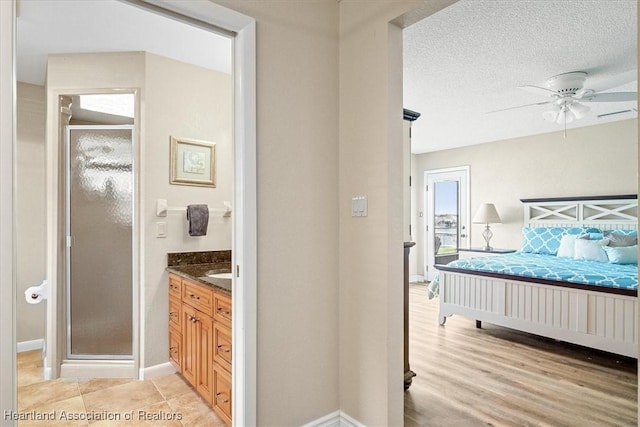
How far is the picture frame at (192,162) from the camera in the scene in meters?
3.01

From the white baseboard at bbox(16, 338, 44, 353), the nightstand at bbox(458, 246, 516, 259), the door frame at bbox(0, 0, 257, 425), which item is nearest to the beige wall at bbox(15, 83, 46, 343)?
the white baseboard at bbox(16, 338, 44, 353)

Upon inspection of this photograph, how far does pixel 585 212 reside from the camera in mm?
5051

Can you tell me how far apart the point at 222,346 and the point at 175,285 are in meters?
0.94

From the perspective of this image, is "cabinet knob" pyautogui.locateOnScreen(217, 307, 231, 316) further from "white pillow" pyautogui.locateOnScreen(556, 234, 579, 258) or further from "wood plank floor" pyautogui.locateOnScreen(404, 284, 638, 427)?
"white pillow" pyautogui.locateOnScreen(556, 234, 579, 258)

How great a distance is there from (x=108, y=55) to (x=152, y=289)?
197cm

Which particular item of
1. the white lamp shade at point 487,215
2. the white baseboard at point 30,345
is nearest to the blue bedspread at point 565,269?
the white lamp shade at point 487,215

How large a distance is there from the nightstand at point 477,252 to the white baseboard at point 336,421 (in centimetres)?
447

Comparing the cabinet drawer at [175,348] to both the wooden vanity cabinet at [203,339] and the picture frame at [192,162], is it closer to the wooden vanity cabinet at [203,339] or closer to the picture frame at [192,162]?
the wooden vanity cabinet at [203,339]

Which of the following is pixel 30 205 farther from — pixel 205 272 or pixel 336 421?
pixel 336 421

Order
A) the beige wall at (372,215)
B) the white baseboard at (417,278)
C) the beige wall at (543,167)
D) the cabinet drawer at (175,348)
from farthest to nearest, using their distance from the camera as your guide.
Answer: the white baseboard at (417,278)
the beige wall at (543,167)
the cabinet drawer at (175,348)
the beige wall at (372,215)

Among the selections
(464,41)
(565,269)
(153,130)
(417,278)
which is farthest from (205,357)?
(417,278)

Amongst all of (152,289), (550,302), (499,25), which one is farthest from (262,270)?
(550,302)

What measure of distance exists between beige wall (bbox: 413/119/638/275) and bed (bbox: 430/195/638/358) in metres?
0.29

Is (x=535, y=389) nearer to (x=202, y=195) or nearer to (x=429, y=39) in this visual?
(x=429, y=39)
